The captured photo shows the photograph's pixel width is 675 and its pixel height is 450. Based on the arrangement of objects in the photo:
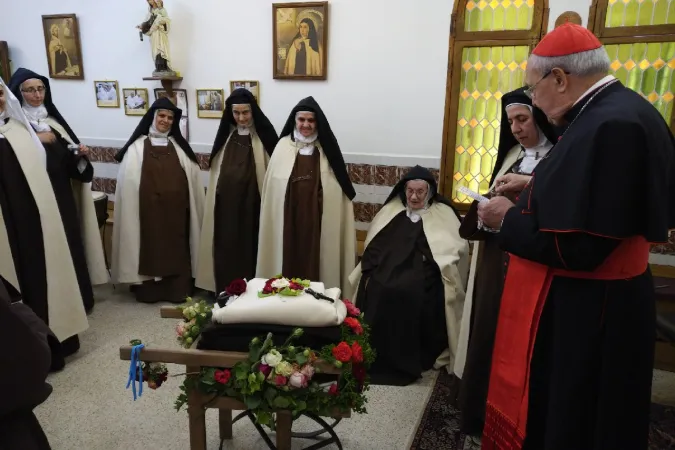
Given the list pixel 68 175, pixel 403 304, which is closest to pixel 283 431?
pixel 403 304

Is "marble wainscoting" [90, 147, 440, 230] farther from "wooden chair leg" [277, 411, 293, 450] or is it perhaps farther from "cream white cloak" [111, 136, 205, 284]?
"wooden chair leg" [277, 411, 293, 450]

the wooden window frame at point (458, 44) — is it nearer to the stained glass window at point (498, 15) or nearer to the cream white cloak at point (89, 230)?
the stained glass window at point (498, 15)

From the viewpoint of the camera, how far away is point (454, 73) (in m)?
4.54

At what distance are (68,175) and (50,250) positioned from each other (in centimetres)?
87

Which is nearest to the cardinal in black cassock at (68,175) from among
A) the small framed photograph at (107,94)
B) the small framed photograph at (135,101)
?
the small framed photograph at (135,101)

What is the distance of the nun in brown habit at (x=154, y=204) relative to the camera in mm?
4547

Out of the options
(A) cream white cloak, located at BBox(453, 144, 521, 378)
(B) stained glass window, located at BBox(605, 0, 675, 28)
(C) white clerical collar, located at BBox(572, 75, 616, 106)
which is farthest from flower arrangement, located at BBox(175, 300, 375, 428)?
(B) stained glass window, located at BBox(605, 0, 675, 28)

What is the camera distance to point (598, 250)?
1529mm

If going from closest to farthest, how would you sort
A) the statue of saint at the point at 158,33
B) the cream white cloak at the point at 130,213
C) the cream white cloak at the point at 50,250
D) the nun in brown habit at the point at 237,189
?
1. the cream white cloak at the point at 50,250
2. the nun in brown habit at the point at 237,189
3. the cream white cloak at the point at 130,213
4. the statue of saint at the point at 158,33

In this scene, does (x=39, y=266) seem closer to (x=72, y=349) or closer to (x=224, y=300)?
(x=72, y=349)

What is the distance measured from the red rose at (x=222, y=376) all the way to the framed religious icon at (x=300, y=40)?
11.9ft

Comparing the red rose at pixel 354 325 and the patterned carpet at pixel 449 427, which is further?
the patterned carpet at pixel 449 427

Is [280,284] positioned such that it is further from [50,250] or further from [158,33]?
[158,33]

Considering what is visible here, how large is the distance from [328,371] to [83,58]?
18.4 ft
